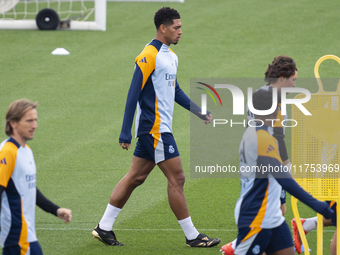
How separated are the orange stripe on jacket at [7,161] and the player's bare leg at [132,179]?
2.02 m

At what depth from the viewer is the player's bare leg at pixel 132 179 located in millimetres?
5734

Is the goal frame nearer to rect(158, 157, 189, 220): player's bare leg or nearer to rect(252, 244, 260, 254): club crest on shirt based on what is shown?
rect(158, 157, 189, 220): player's bare leg

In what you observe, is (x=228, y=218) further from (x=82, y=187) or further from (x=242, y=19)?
(x=242, y=19)

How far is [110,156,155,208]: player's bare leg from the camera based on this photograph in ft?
18.8

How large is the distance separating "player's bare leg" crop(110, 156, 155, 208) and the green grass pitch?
0.49 metres

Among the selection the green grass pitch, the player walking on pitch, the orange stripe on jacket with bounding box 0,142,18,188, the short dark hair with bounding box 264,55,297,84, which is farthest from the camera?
the green grass pitch

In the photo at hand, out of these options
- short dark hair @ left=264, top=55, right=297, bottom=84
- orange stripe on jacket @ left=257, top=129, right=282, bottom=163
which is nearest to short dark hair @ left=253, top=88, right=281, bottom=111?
orange stripe on jacket @ left=257, top=129, right=282, bottom=163

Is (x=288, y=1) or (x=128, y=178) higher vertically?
(x=288, y=1)

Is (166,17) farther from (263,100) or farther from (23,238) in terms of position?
(23,238)

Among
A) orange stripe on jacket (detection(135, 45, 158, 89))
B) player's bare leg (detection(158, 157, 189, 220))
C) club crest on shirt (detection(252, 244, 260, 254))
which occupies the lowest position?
club crest on shirt (detection(252, 244, 260, 254))

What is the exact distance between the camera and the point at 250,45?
51.5 feet

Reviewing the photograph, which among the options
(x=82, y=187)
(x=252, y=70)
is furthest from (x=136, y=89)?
(x=252, y=70)

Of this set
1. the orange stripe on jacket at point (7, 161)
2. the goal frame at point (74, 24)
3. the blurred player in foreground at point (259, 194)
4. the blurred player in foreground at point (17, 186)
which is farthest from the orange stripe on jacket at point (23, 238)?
the goal frame at point (74, 24)

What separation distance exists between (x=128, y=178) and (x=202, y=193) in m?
1.88
